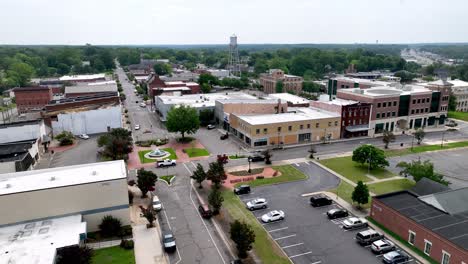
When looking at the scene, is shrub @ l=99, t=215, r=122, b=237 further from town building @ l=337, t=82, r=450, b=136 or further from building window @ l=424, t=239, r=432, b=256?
town building @ l=337, t=82, r=450, b=136

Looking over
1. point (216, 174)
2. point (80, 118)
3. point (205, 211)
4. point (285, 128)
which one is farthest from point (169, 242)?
point (80, 118)

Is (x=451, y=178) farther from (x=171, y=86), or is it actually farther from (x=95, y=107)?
(x=171, y=86)

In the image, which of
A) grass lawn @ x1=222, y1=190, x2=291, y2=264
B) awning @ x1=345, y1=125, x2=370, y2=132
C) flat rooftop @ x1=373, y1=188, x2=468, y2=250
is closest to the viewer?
flat rooftop @ x1=373, y1=188, x2=468, y2=250

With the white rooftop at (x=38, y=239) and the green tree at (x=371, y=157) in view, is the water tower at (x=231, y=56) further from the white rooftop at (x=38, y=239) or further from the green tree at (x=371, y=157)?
the white rooftop at (x=38, y=239)

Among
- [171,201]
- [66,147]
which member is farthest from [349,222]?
[66,147]

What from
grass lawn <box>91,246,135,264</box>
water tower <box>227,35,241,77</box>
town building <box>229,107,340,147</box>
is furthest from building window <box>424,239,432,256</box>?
water tower <box>227,35,241,77</box>

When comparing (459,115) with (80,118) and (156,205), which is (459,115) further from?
(80,118)
